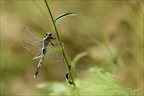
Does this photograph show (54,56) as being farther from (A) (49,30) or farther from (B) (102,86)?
(A) (49,30)

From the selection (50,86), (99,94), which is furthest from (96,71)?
(50,86)

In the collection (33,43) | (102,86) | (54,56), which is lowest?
(102,86)

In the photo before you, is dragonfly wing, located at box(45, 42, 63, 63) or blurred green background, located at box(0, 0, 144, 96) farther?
blurred green background, located at box(0, 0, 144, 96)

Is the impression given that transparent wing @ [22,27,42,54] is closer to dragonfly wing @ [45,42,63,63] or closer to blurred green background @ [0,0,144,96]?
dragonfly wing @ [45,42,63,63]

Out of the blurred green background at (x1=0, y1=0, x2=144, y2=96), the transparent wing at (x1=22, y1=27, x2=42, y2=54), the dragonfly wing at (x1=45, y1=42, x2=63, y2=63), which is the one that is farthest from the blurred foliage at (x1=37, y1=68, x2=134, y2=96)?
the blurred green background at (x1=0, y1=0, x2=144, y2=96)

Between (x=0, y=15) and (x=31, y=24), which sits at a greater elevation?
(x=0, y=15)

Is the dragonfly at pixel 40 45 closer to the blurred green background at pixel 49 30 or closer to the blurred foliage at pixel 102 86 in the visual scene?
the blurred foliage at pixel 102 86

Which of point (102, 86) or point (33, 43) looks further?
point (33, 43)

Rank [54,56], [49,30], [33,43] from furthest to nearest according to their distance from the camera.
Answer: [49,30]
[33,43]
[54,56]

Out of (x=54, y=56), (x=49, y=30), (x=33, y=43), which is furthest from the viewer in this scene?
(x=49, y=30)

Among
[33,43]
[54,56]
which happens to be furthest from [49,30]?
[54,56]

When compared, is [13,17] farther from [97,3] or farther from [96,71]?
[96,71]
